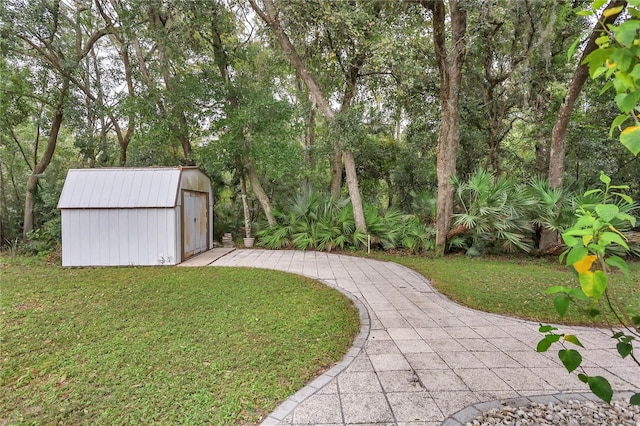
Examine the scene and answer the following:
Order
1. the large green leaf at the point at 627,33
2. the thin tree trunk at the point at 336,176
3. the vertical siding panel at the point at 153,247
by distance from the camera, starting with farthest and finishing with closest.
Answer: the thin tree trunk at the point at 336,176
the vertical siding panel at the point at 153,247
the large green leaf at the point at 627,33

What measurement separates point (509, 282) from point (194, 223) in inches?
275

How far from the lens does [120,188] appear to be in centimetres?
684

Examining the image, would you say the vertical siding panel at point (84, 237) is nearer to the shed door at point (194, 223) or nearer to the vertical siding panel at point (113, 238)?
the vertical siding panel at point (113, 238)

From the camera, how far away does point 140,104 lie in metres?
8.38

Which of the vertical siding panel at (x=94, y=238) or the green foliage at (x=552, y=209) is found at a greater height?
the green foliage at (x=552, y=209)

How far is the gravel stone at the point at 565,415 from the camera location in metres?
1.92

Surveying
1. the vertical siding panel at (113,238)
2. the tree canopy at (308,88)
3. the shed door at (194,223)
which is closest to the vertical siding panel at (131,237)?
the vertical siding panel at (113,238)

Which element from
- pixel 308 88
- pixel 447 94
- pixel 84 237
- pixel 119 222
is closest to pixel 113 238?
pixel 119 222

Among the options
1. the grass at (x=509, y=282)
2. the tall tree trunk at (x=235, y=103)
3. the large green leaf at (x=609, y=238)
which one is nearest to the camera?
the large green leaf at (x=609, y=238)

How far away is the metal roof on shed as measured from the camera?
6.60 m

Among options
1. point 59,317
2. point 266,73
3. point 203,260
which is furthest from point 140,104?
point 59,317

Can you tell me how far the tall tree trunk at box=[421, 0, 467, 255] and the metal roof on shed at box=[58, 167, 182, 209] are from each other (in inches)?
242

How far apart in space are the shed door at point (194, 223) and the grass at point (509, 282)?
183 inches

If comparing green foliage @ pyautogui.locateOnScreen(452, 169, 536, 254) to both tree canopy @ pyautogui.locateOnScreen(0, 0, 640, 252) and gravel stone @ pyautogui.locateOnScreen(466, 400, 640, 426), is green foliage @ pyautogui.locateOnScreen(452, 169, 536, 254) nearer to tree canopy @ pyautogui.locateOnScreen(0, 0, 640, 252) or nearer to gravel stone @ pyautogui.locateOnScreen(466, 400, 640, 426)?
tree canopy @ pyautogui.locateOnScreen(0, 0, 640, 252)
